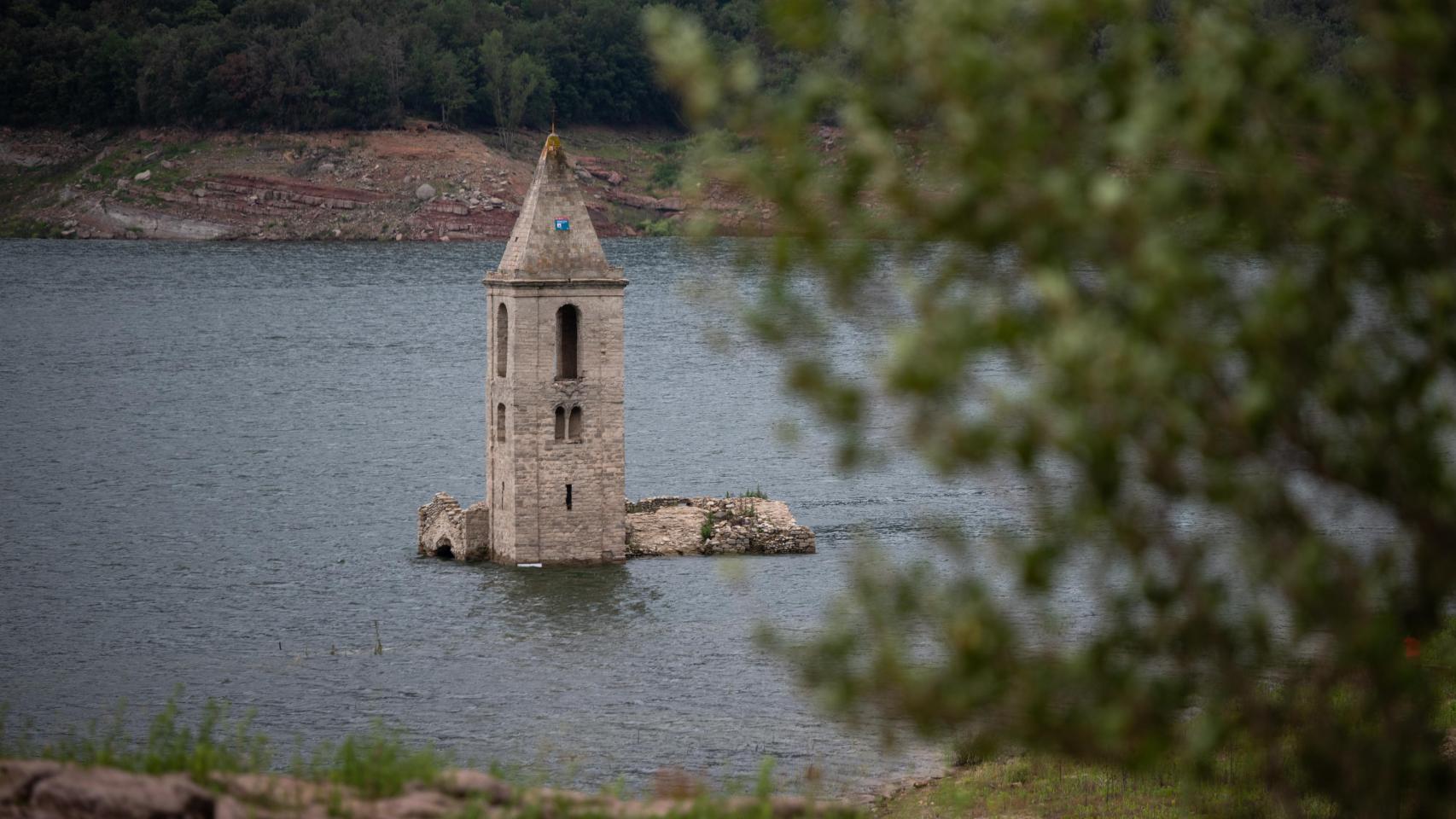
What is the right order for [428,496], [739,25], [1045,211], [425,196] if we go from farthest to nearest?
1. [739,25]
2. [425,196]
3. [428,496]
4. [1045,211]

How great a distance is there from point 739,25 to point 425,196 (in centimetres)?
2618

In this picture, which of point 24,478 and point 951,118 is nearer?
point 951,118

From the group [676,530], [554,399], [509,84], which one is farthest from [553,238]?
[509,84]

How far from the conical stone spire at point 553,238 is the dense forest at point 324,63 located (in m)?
93.4

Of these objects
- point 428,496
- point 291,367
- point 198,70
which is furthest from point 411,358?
point 198,70

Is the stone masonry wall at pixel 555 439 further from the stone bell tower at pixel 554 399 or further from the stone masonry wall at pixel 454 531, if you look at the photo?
the stone masonry wall at pixel 454 531

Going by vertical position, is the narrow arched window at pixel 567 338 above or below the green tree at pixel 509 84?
below

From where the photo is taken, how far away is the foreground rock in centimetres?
1204

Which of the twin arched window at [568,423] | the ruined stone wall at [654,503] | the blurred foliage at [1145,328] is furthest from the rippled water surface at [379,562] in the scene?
the twin arched window at [568,423]

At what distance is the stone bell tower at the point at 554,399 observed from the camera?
1606 inches

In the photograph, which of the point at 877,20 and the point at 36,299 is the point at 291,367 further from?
the point at 877,20

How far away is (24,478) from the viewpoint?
5519 centimetres

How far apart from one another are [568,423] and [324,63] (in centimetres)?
10937

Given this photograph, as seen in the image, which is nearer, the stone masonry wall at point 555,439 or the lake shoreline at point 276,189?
the stone masonry wall at point 555,439
